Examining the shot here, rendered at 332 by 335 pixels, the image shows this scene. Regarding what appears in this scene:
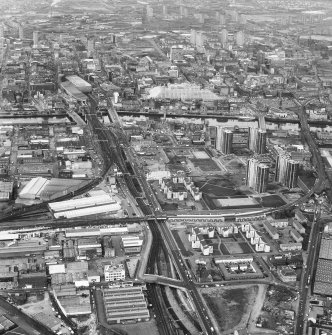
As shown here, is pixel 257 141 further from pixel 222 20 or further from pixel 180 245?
pixel 222 20

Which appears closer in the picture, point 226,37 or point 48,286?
point 48,286

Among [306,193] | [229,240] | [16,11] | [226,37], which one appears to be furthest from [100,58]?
[229,240]

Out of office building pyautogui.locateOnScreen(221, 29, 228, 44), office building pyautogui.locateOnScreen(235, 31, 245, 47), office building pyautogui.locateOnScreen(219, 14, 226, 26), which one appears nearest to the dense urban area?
office building pyautogui.locateOnScreen(235, 31, 245, 47)

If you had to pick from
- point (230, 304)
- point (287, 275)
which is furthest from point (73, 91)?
point (230, 304)

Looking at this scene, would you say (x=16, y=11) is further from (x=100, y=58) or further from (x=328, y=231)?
(x=328, y=231)

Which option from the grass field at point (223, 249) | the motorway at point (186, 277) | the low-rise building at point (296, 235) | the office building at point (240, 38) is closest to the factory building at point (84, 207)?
the motorway at point (186, 277)

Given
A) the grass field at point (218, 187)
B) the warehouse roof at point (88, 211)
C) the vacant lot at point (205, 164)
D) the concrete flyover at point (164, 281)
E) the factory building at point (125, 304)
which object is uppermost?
the factory building at point (125, 304)

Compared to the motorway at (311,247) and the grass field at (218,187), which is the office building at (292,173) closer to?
the motorway at (311,247)

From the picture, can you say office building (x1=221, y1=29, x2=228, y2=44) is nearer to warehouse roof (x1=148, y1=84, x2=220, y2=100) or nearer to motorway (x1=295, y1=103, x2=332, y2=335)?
warehouse roof (x1=148, y1=84, x2=220, y2=100)
